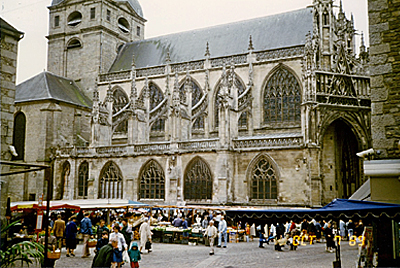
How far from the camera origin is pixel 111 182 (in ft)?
86.3

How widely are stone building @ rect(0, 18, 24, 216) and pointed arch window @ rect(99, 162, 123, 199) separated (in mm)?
16140

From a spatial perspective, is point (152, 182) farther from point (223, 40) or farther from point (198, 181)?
point (223, 40)

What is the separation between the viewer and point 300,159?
20.6 meters

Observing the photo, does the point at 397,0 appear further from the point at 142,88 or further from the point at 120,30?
the point at 120,30

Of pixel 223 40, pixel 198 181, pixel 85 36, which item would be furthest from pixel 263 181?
pixel 85 36

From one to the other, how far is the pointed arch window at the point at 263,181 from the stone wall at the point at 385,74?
43.4 feet

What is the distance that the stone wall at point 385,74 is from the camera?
323 inches

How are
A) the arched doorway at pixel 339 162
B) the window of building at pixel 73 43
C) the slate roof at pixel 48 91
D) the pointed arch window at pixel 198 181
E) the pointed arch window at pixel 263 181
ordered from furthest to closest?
1. the window of building at pixel 73 43
2. the slate roof at pixel 48 91
3. the pointed arch window at pixel 198 181
4. the pointed arch window at pixel 263 181
5. the arched doorway at pixel 339 162

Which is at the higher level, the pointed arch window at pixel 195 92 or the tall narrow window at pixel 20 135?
the pointed arch window at pixel 195 92

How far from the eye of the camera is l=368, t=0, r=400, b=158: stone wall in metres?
8.20

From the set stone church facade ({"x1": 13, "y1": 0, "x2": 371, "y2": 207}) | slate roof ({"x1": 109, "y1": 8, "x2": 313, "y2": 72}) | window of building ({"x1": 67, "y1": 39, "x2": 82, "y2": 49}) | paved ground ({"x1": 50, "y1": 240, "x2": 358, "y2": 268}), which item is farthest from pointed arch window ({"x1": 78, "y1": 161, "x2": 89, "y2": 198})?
window of building ({"x1": 67, "y1": 39, "x2": 82, "y2": 49})

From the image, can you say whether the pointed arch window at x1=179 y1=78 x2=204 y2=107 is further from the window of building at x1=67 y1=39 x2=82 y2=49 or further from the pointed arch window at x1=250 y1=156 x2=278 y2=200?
the window of building at x1=67 y1=39 x2=82 y2=49

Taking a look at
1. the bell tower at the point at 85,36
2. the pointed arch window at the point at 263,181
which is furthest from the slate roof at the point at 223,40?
the pointed arch window at the point at 263,181

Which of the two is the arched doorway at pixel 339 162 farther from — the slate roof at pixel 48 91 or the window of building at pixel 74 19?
the window of building at pixel 74 19
